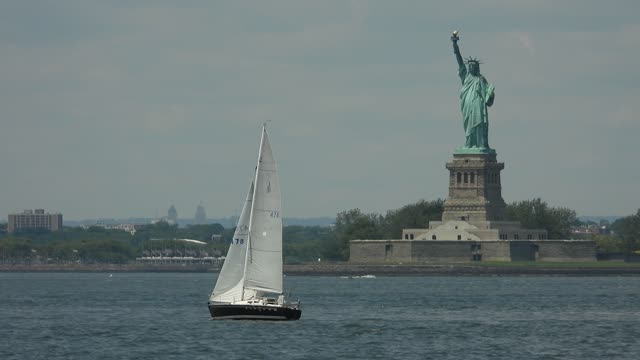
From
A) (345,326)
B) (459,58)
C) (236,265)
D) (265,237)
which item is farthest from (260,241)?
(459,58)

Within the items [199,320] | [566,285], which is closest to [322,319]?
[199,320]

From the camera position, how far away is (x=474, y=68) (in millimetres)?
195000

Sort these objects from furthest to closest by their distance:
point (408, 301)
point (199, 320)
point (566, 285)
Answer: point (566, 285) < point (408, 301) < point (199, 320)

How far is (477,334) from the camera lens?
293 feet

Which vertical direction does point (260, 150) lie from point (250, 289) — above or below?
above

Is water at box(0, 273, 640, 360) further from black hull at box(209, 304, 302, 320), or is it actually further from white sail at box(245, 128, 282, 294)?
white sail at box(245, 128, 282, 294)

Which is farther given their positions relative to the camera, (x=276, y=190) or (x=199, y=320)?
(x=199, y=320)

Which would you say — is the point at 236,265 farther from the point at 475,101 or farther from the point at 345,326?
the point at 475,101

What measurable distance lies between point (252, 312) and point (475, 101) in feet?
359

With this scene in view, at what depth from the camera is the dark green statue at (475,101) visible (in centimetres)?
19500

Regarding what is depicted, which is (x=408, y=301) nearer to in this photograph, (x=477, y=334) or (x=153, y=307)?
(x=153, y=307)

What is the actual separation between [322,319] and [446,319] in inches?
266

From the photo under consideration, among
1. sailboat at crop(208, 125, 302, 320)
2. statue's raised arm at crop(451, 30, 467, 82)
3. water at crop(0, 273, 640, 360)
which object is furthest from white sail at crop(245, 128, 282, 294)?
statue's raised arm at crop(451, 30, 467, 82)

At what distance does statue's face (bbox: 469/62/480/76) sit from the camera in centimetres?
19412
